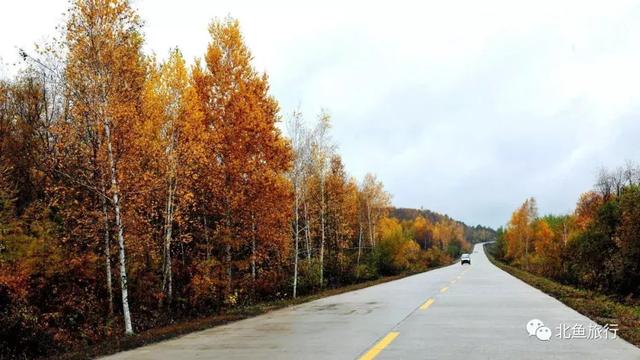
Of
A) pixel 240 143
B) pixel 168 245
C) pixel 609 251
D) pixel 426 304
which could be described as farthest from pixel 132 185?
pixel 609 251

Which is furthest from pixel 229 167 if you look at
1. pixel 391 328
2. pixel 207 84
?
pixel 391 328

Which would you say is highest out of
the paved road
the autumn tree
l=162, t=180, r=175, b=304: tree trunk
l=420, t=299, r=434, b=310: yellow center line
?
the autumn tree

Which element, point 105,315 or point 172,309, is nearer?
point 105,315

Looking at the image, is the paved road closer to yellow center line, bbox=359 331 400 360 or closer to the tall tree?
yellow center line, bbox=359 331 400 360

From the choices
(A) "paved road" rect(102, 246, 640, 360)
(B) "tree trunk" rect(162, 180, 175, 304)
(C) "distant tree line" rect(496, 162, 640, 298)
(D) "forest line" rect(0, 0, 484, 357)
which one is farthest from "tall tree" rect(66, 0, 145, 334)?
(C) "distant tree line" rect(496, 162, 640, 298)

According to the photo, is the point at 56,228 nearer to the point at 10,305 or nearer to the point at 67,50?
the point at 10,305

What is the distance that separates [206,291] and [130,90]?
9.42 metres

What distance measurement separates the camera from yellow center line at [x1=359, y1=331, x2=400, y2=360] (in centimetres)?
698

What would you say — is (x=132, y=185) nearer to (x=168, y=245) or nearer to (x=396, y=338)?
(x=168, y=245)

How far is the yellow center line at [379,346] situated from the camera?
22.9 ft

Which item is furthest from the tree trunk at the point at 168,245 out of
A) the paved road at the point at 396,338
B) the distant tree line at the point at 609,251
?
the distant tree line at the point at 609,251

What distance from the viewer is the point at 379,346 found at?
7.82m

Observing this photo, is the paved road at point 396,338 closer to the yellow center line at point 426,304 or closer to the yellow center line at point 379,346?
the yellow center line at point 379,346

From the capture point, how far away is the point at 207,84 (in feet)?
76.2
